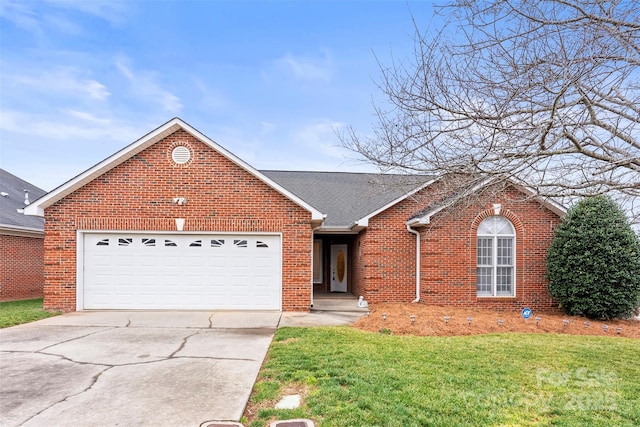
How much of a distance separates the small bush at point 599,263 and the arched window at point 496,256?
142 centimetres

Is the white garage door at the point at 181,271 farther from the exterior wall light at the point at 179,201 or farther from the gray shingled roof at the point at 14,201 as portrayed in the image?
the gray shingled roof at the point at 14,201

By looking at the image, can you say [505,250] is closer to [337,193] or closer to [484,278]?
[484,278]

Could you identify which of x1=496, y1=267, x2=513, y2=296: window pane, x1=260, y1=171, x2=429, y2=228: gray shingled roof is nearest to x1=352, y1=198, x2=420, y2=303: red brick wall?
x1=260, y1=171, x2=429, y2=228: gray shingled roof

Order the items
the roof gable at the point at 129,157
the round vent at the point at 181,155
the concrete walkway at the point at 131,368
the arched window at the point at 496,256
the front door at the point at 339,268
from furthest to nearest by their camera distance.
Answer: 1. the front door at the point at 339,268
2. the arched window at the point at 496,256
3. the round vent at the point at 181,155
4. the roof gable at the point at 129,157
5. the concrete walkway at the point at 131,368

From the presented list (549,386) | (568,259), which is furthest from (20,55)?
(568,259)

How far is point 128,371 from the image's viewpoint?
5641 millimetres

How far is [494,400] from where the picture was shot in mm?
4531

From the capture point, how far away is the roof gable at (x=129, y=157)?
432 inches

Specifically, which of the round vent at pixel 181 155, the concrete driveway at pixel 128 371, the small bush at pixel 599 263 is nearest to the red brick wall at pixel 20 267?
the concrete driveway at pixel 128 371

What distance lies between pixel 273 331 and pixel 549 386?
5.30 m

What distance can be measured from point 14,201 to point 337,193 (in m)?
14.2

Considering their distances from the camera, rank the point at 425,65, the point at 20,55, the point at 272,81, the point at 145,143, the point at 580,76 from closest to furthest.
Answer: the point at 580,76 → the point at 425,65 → the point at 145,143 → the point at 20,55 → the point at 272,81

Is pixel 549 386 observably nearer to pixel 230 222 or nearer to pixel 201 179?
pixel 230 222

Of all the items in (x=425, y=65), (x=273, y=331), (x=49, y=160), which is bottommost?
(x=273, y=331)
